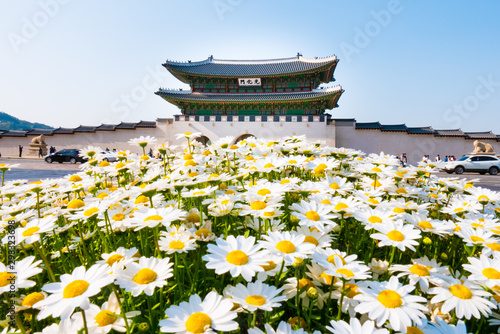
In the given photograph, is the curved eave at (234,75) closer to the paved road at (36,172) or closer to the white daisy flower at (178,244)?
the paved road at (36,172)

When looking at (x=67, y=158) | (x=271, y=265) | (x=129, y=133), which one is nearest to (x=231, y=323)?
(x=271, y=265)

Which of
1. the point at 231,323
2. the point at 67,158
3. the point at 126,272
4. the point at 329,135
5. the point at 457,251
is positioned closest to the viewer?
the point at 231,323

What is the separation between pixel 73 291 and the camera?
0.86m

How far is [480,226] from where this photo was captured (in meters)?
1.41

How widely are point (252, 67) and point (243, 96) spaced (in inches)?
160

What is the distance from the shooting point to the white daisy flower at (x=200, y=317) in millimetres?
761

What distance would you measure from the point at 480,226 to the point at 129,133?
2720 centimetres

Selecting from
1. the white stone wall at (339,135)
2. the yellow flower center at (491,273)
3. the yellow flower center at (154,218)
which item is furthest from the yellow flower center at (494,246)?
the white stone wall at (339,135)

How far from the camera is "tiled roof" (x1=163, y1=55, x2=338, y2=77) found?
22.1 metres

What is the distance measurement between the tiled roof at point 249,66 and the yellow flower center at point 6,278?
2251cm

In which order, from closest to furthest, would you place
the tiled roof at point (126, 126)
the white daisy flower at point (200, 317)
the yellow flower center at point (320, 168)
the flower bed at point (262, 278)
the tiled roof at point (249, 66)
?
1. the white daisy flower at point (200, 317)
2. the flower bed at point (262, 278)
3. the yellow flower center at point (320, 168)
4. the tiled roof at point (249, 66)
5. the tiled roof at point (126, 126)

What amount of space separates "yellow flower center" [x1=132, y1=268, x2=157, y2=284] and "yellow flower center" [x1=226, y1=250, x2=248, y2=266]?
30 centimetres

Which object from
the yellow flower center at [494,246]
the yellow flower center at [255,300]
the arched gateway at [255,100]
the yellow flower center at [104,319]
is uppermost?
the arched gateway at [255,100]

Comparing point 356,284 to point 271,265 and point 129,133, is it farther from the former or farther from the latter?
point 129,133
